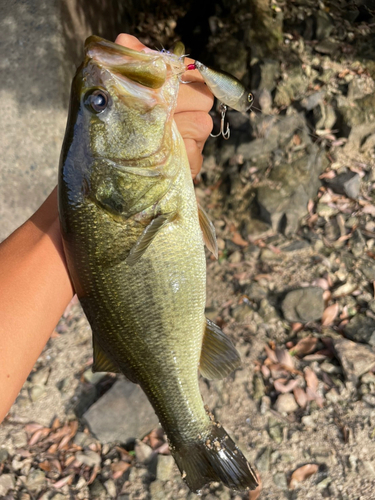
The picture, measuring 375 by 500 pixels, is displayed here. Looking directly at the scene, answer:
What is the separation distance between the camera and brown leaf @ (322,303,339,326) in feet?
11.9

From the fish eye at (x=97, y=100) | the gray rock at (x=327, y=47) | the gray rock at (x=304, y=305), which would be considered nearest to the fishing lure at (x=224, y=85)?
the fish eye at (x=97, y=100)

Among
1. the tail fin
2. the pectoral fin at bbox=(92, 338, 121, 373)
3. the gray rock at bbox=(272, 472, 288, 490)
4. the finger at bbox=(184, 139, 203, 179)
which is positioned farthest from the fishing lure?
the gray rock at bbox=(272, 472, 288, 490)

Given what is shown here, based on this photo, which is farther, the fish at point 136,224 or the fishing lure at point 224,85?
the fishing lure at point 224,85

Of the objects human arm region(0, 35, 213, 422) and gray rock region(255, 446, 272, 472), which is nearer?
human arm region(0, 35, 213, 422)

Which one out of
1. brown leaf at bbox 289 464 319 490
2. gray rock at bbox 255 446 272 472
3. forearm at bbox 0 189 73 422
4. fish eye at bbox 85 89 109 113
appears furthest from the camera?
gray rock at bbox 255 446 272 472

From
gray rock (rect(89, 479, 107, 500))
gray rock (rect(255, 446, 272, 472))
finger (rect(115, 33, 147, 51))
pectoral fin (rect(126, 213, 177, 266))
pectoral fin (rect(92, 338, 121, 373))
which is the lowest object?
gray rock (rect(89, 479, 107, 500))

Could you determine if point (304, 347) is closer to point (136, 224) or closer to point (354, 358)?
point (354, 358)

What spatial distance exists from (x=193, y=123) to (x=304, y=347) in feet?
7.32

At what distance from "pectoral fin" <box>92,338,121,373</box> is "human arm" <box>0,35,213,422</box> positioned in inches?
11.1

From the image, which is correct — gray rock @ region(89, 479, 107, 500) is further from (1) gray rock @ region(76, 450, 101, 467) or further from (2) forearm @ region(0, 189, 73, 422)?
(2) forearm @ region(0, 189, 73, 422)

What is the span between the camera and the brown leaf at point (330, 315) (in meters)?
3.64

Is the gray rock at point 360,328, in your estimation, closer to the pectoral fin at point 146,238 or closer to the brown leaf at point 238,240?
the brown leaf at point 238,240

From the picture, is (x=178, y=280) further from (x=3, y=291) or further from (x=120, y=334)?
(x=3, y=291)

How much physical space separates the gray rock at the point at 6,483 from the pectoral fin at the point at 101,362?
5.95 ft
